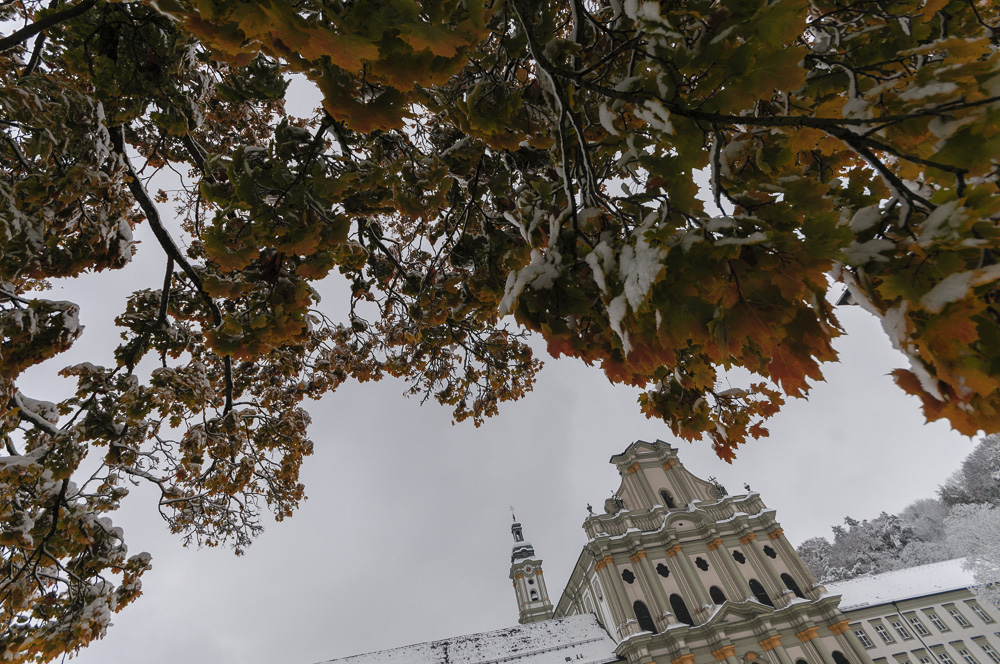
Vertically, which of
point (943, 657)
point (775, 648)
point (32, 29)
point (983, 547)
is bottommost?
point (943, 657)

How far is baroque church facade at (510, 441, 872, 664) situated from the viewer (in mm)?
22750

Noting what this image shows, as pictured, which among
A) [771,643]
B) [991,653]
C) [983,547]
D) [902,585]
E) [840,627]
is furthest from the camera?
[902,585]

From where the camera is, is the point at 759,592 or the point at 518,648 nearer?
the point at 518,648

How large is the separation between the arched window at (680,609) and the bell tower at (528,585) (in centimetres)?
1489

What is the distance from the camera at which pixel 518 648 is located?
79.6ft

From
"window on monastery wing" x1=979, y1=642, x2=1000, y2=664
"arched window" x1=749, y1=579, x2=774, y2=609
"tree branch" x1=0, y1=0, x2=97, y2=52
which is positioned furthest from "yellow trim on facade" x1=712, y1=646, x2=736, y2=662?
"tree branch" x1=0, y1=0, x2=97, y2=52

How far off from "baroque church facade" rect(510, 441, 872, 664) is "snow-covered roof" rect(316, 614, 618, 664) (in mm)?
1228

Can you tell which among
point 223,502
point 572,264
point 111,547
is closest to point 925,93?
point 572,264

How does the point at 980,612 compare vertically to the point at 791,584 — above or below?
below

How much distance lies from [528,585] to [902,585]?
25.2 m

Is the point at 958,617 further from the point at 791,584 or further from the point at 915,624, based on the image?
the point at 791,584

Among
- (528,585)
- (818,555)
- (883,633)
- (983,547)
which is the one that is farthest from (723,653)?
(818,555)

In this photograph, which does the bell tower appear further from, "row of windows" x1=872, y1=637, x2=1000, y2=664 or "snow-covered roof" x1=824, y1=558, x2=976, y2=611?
"row of windows" x1=872, y1=637, x2=1000, y2=664

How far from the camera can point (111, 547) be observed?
4738 mm
